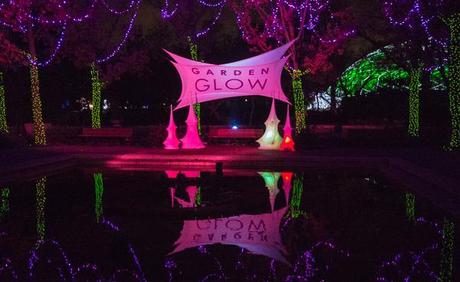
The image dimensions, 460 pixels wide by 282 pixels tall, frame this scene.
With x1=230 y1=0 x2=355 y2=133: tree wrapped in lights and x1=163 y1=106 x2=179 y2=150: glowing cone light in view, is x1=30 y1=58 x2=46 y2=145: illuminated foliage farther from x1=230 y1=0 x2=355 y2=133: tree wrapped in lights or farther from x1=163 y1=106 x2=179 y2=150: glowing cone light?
x1=230 y1=0 x2=355 y2=133: tree wrapped in lights

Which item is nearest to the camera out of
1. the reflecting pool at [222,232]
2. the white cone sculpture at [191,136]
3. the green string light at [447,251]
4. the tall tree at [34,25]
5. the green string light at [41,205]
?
the green string light at [447,251]

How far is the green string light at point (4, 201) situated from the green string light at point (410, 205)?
7508 millimetres

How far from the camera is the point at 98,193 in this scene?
42.0 ft

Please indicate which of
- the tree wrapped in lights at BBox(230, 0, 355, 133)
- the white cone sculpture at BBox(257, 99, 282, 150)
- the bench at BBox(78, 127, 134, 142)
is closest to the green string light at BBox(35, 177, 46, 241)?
the bench at BBox(78, 127, 134, 142)

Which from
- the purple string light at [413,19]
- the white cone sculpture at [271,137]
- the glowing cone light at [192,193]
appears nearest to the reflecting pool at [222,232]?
the glowing cone light at [192,193]

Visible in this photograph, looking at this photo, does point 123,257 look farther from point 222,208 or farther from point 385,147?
point 385,147

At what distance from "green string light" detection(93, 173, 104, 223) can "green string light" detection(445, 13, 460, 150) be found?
40.9ft

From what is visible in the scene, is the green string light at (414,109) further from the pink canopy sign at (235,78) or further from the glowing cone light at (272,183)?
the glowing cone light at (272,183)

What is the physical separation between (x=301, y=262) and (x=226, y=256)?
103 centimetres

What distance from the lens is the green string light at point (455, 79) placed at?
19.6 meters

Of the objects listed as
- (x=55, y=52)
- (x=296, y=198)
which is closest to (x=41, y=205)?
(x=296, y=198)

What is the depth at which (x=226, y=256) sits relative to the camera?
24.4 feet

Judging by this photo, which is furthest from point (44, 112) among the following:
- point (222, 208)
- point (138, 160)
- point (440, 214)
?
point (440, 214)

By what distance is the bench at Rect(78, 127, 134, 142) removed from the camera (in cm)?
2444
